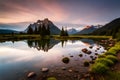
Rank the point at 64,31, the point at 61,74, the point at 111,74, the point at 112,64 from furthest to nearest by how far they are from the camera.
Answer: the point at 64,31 → the point at 112,64 → the point at 61,74 → the point at 111,74

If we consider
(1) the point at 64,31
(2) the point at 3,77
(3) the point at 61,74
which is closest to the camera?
(2) the point at 3,77

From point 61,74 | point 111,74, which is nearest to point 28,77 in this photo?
point 61,74

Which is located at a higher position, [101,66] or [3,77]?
[101,66]

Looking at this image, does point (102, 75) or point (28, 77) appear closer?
point (102, 75)

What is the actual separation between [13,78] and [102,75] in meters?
9.93

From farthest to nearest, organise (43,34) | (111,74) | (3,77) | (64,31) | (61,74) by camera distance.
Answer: (64,31) → (43,34) → (61,74) → (3,77) → (111,74)

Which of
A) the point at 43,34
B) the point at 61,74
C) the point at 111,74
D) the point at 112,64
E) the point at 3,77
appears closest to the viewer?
the point at 111,74

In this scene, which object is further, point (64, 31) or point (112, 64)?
Answer: point (64, 31)

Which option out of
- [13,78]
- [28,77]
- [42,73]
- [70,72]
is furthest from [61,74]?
[13,78]

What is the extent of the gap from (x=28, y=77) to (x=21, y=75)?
1.25 meters

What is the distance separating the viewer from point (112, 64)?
62.2 feet

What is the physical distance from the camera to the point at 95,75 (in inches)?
626

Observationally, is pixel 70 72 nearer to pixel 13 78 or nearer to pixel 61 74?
pixel 61 74

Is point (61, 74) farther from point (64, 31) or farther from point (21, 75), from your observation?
point (64, 31)
